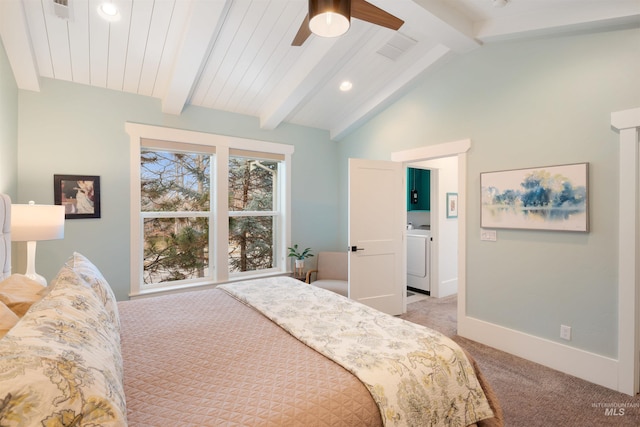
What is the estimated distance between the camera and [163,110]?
3340mm

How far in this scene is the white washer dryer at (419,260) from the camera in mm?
4785

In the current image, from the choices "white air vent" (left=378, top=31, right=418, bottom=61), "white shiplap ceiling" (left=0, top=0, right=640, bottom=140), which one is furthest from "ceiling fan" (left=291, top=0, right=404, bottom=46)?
"white air vent" (left=378, top=31, right=418, bottom=61)

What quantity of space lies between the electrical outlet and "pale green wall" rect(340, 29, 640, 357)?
0.04m

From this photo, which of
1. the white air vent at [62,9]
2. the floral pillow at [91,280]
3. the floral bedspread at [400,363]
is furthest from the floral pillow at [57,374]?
the white air vent at [62,9]

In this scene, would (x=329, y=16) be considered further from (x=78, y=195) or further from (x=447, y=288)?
(x=447, y=288)

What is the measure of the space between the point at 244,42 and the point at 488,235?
3006 millimetres

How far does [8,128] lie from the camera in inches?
94.9

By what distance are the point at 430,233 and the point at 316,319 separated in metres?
3.57

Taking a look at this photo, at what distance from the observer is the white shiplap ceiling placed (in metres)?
2.28

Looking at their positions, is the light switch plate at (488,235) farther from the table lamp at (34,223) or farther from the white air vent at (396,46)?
the table lamp at (34,223)

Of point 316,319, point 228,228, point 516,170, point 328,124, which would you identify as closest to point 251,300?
point 316,319

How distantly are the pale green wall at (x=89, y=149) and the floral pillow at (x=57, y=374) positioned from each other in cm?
249

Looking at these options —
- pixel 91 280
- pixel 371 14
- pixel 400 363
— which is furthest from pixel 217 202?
pixel 400 363

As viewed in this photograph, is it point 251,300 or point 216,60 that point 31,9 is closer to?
point 216,60
